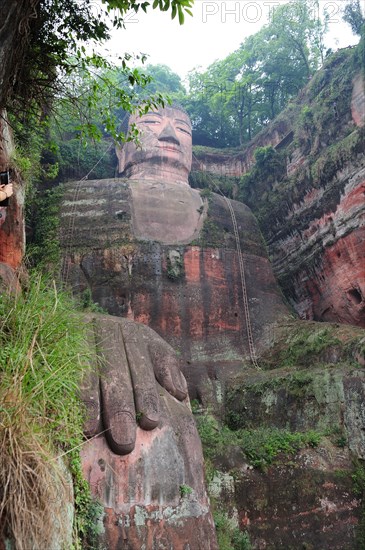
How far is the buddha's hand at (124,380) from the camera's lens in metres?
5.93

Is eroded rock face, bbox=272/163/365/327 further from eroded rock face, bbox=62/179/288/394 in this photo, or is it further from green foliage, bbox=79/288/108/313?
green foliage, bbox=79/288/108/313

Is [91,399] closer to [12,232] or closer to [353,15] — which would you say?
[12,232]

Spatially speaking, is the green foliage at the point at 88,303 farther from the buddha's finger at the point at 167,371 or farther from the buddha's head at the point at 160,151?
the buddha's head at the point at 160,151

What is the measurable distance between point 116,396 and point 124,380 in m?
0.35

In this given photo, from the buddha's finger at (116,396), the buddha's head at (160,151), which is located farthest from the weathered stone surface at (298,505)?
the buddha's head at (160,151)

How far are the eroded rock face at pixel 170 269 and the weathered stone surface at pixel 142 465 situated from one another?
19.7 feet

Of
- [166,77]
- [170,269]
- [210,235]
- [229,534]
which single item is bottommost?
[229,534]

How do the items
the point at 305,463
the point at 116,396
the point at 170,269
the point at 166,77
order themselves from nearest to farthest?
the point at 116,396
the point at 305,463
the point at 170,269
the point at 166,77

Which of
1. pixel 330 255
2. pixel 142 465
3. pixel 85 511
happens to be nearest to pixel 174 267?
pixel 330 255

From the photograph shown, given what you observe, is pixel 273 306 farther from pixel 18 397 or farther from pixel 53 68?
pixel 18 397

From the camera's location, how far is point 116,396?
6.25 metres

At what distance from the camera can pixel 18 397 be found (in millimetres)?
3590

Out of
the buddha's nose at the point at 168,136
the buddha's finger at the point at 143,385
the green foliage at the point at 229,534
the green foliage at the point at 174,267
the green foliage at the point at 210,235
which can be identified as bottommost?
the green foliage at the point at 229,534

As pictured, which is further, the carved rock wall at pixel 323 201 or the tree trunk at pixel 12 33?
the carved rock wall at pixel 323 201
